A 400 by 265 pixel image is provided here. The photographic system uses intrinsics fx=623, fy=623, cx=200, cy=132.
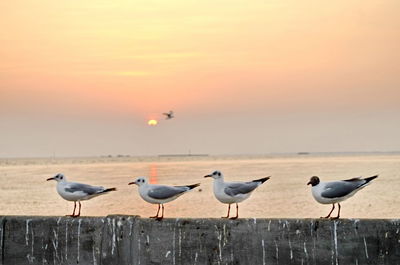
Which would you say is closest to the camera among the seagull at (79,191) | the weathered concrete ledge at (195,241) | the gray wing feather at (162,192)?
the weathered concrete ledge at (195,241)

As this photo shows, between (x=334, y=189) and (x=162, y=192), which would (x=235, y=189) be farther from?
(x=334, y=189)

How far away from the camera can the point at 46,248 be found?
7188 mm

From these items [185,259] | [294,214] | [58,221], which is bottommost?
[185,259]

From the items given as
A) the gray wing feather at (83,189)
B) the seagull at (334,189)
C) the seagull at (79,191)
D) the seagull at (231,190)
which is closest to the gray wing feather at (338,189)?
the seagull at (334,189)

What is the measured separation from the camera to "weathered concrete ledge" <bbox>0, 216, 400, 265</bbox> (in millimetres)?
6609

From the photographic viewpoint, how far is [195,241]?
691 cm

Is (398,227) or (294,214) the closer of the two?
(398,227)

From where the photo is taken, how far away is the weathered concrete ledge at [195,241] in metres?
6.61

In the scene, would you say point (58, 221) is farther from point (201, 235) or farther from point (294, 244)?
point (294, 244)

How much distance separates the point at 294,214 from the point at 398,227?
69.5 feet

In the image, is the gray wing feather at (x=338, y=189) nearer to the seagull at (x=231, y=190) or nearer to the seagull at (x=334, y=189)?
the seagull at (x=334, y=189)

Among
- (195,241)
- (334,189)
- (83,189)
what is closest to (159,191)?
(83,189)

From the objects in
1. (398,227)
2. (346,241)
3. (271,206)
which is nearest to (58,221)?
(346,241)

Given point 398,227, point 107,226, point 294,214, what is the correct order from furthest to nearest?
1. point 294,214
2. point 107,226
3. point 398,227
